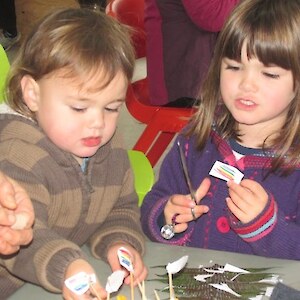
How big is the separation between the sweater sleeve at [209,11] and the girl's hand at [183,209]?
870 mm

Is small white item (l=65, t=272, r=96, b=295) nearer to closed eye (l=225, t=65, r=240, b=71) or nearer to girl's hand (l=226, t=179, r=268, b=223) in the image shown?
girl's hand (l=226, t=179, r=268, b=223)

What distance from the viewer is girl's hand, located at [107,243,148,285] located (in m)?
1.01

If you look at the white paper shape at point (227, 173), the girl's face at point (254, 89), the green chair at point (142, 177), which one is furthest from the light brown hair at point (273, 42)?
the green chair at point (142, 177)

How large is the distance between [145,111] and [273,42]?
1.05 m

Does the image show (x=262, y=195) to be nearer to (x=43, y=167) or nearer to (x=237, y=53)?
(x=237, y=53)

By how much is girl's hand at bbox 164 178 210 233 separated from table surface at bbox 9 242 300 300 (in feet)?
0.37

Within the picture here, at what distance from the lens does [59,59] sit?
42.0 inches

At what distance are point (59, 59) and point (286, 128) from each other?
1.66 feet

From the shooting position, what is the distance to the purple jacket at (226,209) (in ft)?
3.93

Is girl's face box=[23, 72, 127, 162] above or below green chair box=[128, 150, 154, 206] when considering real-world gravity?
above

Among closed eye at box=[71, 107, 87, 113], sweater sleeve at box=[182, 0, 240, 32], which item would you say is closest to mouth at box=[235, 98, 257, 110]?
closed eye at box=[71, 107, 87, 113]

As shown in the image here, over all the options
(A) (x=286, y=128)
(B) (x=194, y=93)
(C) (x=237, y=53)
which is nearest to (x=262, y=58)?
(C) (x=237, y=53)

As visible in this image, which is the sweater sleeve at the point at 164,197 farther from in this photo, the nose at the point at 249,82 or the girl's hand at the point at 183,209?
the nose at the point at 249,82

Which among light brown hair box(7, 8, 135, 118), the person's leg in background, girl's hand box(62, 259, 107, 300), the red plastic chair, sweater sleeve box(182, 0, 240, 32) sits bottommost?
the person's leg in background
